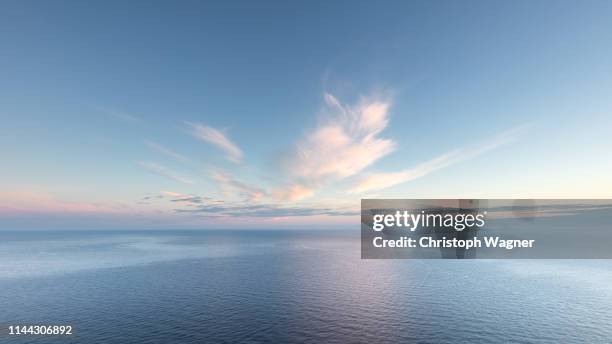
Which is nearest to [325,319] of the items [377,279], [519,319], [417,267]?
[519,319]

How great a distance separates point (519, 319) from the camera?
7269 centimetres

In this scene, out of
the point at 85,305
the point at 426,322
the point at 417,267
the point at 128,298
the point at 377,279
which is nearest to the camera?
the point at 426,322

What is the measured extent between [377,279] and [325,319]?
183ft

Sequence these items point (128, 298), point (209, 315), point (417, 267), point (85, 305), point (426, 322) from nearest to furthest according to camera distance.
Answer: point (426, 322) → point (209, 315) → point (85, 305) → point (128, 298) → point (417, 267)

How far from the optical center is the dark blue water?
6353 centimetres

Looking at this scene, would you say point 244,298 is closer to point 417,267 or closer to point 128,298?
point 128,298

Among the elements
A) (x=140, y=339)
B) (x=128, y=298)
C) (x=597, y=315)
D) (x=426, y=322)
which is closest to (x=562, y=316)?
(x=597, y=315)

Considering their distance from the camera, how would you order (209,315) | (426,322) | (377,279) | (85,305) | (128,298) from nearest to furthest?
(426,322) < (209,315) < (85,305) < (128,298) < (377,279)

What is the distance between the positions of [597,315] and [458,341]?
46.1 meters

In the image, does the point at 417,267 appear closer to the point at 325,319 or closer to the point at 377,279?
the point at 377,279

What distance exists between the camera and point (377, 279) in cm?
12225

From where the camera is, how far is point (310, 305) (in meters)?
84.7

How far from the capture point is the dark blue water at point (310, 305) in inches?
2501

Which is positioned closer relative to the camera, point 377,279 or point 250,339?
point 250,339
